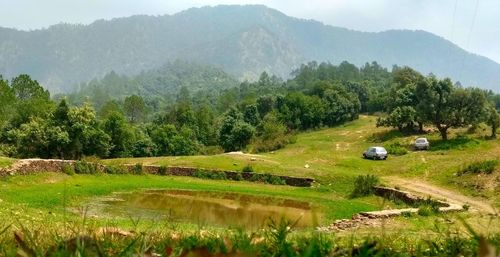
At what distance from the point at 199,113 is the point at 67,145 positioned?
53.2m

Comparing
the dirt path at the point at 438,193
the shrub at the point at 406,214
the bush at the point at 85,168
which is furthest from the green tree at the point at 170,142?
the shrub at the point at 406,214

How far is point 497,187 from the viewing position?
36.4 meters

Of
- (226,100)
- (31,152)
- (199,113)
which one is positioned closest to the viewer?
(31,152)

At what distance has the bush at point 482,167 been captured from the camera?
1559 inches

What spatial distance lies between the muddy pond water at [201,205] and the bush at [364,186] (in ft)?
17.5

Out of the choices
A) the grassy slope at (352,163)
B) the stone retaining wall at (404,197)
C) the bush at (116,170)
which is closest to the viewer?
the stone retaining wall at (404,197)

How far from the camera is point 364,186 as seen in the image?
40812 millimetres

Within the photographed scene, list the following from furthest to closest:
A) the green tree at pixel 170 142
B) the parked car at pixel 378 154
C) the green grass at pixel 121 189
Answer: the green tree at pixel 170 142, the parked car at pixel 378 154, the green grass at pixel 121 189

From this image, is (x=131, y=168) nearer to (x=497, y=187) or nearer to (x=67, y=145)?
(x=67, y=145)

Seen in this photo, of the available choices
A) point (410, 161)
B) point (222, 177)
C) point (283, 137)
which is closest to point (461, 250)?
point (222, 177)

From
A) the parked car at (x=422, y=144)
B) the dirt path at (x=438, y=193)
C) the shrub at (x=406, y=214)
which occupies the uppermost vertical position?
the shrub at (x=406, y=214)

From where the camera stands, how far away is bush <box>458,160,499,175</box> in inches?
1559

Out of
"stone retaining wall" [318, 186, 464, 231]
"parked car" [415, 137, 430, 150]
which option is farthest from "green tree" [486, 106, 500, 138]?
"stone retaining wall" [318, 186, 464, 231]

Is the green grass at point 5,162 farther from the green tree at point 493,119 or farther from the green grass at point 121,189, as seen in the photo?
the green tree at point 493,119
